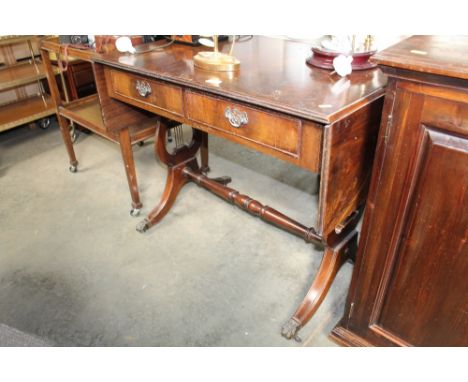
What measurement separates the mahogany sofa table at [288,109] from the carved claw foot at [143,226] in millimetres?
608

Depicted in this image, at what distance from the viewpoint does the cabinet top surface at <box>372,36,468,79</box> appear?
0.77 meters

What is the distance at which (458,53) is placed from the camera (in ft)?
2.72

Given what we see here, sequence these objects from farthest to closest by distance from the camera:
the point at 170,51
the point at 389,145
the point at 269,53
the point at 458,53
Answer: the point at 170,51
the point at 269,53
the point at 389,145
the point at 458,53

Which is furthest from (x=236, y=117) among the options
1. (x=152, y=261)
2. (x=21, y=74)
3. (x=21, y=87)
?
(x=21, y=87)

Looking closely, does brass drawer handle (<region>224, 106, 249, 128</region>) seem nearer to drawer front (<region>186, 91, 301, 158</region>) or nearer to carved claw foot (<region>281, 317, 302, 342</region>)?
drawer front (<region>186, 91, 301, 158</region>)

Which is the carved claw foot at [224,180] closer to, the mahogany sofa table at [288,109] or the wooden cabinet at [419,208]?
the mahogany sofa table at [288,109]

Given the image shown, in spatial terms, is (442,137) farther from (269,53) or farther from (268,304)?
(268,304)

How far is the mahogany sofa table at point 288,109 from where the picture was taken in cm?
113

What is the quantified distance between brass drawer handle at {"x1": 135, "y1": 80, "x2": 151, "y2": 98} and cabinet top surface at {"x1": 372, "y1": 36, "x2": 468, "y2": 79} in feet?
3.13

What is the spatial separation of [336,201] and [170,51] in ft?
3.23

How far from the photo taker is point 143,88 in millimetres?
1585

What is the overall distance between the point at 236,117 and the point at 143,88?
501mm

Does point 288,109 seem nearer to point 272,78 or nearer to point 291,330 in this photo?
point 272,78
